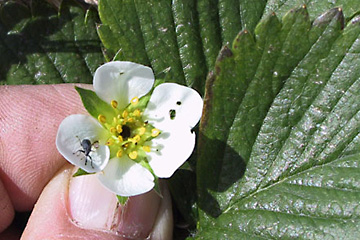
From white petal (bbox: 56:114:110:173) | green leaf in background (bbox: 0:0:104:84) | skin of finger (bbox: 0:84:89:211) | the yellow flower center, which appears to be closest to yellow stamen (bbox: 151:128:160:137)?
the yellow flower center

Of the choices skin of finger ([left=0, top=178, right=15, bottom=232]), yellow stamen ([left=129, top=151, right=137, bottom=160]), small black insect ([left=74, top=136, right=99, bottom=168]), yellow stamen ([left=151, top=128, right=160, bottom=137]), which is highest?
small black insect ([left=74, top=136, right=99, bottom=168])

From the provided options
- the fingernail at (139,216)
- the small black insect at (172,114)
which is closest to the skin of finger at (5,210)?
the fingernail at (139,216)

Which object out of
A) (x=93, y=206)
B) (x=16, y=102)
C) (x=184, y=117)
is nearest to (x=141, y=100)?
(x=184, y=117)

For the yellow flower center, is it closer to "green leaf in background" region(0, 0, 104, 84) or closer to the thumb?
the thumb

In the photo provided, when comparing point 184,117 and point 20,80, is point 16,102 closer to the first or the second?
point 20,80

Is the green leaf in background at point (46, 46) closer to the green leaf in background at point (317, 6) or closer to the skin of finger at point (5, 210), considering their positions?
the skin of finger at point (5, 210)

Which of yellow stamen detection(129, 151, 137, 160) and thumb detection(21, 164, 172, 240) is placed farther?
thumb detection(21, 164, 172, 240)
